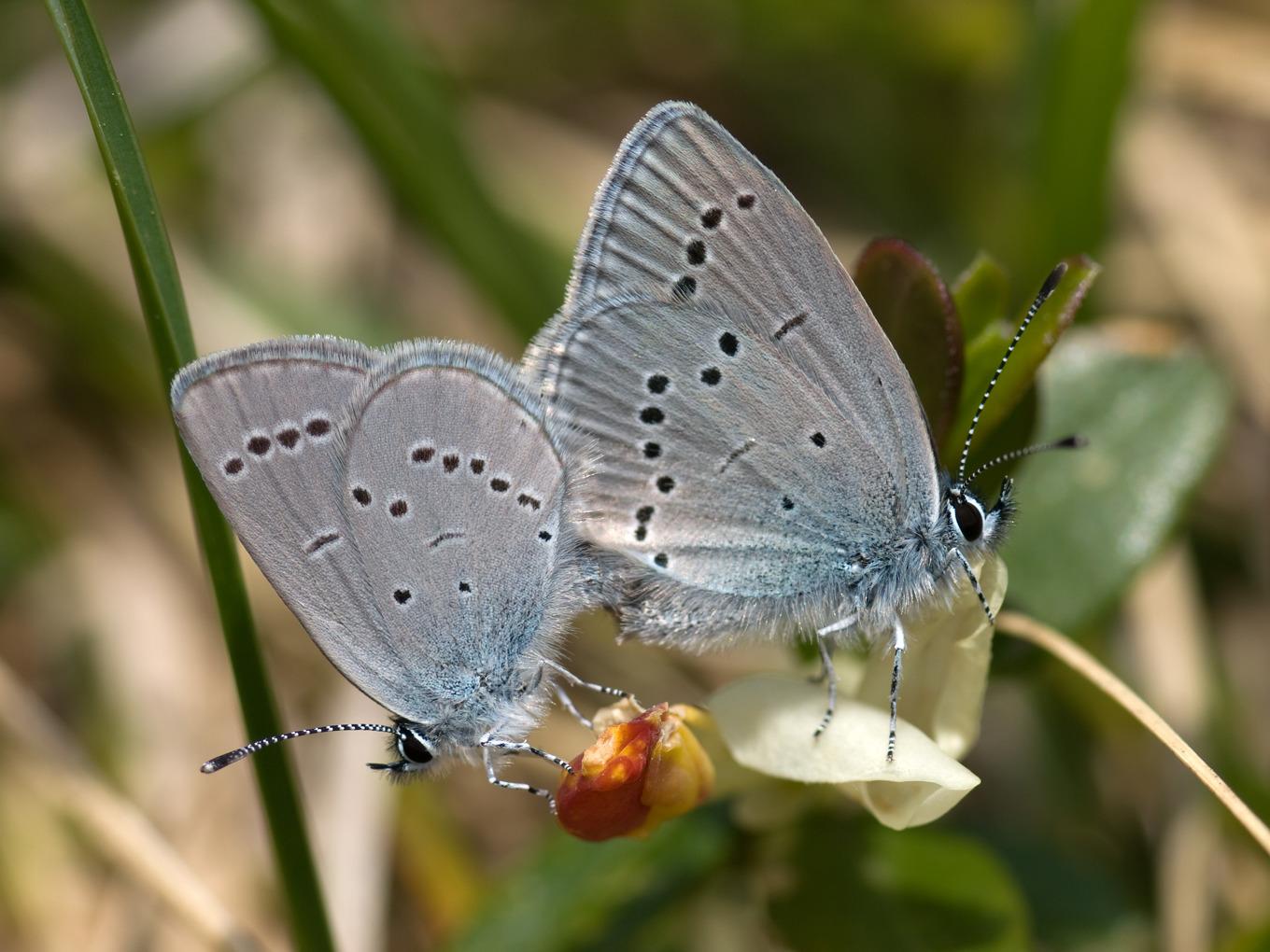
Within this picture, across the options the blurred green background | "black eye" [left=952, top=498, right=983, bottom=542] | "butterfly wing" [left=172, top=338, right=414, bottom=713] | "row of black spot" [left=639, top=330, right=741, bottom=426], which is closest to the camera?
"butterfly wing" [left=172, top=338, right=414, bottom=713]

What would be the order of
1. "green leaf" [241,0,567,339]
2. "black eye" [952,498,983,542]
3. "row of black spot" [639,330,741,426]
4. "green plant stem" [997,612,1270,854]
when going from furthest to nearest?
1. "green leaf" [241,0,567,339]
2. "row of black spot" [639,330,741,426]
3. "black eye" [952,498,983,542]
4. "green plant stem" [997,612,1270,854]

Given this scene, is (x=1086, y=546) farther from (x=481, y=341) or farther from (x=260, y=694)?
(x=481, y=341)

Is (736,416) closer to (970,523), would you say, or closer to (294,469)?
(970,523)

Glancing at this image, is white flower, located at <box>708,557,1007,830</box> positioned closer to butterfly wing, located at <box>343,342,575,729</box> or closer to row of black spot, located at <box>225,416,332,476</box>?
butterfly wing, located at <box>343,342,575,729</box>

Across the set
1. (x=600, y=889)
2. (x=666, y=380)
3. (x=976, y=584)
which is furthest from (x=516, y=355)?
(x=976, y=584)

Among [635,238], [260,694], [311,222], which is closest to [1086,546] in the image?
[635,238]

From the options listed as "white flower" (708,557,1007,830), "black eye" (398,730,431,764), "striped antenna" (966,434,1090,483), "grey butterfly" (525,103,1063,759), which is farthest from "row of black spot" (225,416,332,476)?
"striped antenna" (966,434,1090,483)

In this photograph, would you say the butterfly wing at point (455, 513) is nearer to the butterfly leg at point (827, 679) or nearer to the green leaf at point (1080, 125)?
the butterfly leg at point (827, 679)
